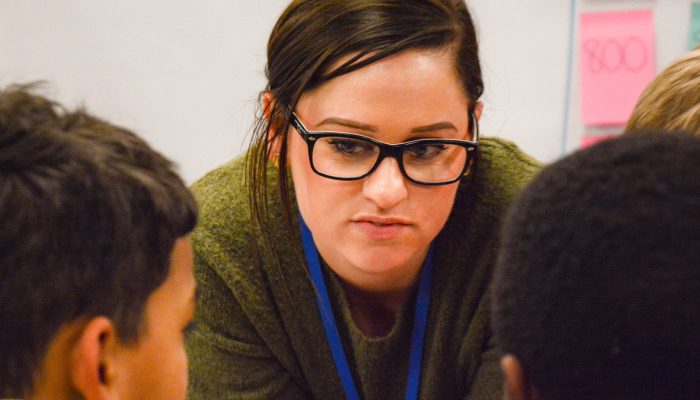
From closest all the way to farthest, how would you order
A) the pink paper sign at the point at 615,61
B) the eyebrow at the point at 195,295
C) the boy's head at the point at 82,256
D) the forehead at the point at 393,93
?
the boy's head at the point at 82,256 → the eyebrow at the point at 195,295 → the forehead at the point at 393,93 → the pink paper sign at the point at 615,61

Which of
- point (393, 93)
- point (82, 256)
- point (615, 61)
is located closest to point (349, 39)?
point (393, 93)

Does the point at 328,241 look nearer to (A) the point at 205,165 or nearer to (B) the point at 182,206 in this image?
(B) the point at 182,206

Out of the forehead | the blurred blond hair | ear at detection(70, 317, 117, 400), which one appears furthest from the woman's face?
ear at detection(70, 317, 117, 400)

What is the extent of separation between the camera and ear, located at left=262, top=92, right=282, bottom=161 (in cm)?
103

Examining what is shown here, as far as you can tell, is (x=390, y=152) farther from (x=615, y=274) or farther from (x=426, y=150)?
(x=615, y=274)

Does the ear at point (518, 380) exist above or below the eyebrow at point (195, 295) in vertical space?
above

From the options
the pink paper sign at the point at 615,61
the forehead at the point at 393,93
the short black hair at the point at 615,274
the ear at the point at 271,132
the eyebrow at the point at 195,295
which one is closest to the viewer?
the short black hair at the point at 615,274

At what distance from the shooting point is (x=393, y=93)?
91cm

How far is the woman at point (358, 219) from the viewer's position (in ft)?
3.06

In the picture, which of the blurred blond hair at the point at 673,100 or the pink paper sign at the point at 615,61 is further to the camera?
the pink paper sign at the point at 615,61

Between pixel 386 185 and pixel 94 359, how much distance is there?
0.40 meters

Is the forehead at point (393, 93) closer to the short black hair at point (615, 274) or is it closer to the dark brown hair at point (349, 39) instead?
the dark brown hair at point (349, 39)

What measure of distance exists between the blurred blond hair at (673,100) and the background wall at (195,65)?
59 centimetres

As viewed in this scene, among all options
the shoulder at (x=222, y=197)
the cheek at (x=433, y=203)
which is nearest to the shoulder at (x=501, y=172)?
the cheek at (x=433, y=203)
